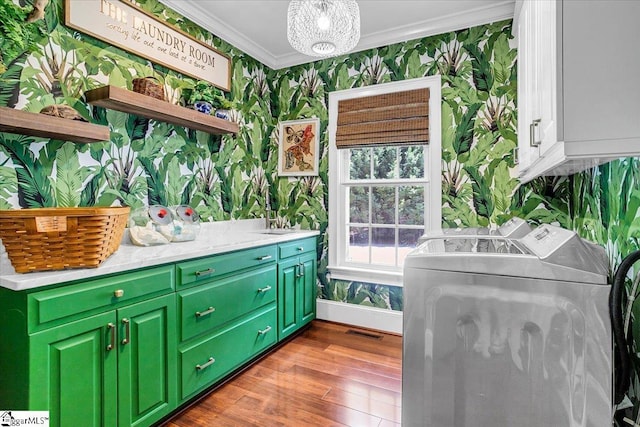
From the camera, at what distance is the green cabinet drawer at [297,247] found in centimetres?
277

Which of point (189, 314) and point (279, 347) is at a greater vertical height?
point (189, 314)

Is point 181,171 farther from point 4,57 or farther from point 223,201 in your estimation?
point 4,57

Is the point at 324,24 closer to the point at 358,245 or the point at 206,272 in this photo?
the point at 206,272

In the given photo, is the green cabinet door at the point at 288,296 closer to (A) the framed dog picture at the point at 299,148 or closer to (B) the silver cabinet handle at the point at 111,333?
(A) the framed dog picture at the point at 299,148

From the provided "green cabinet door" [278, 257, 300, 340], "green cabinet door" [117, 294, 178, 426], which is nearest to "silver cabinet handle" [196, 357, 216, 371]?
"green cabinet door" [117, 294, 178, 426]

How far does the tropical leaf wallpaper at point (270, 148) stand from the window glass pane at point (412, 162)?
22cm

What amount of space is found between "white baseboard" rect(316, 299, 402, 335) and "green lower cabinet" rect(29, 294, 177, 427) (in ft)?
5.70

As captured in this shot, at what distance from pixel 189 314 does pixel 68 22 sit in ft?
5.78

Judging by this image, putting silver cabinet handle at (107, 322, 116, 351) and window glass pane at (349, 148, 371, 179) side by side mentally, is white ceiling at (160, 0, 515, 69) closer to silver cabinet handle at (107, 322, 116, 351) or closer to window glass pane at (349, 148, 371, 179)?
window glass pane at (349, 148, 371, 179)

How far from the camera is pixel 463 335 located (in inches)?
52.0

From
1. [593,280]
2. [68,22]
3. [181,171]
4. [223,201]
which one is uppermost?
[68,22]

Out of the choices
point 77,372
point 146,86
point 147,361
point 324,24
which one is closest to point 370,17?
point 324,24

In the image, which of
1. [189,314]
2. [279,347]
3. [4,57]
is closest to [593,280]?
[189,314]

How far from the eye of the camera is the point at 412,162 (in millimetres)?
3016
